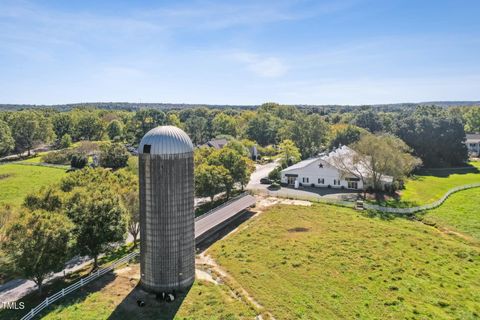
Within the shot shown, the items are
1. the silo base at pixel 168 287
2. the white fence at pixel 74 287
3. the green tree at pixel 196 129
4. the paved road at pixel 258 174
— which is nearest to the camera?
the white fence at pixel 74 287

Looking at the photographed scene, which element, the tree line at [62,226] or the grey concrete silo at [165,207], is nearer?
the tree line at [62,226]

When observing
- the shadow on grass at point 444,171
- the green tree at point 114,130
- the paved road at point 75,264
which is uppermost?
the green tree at point 114,130

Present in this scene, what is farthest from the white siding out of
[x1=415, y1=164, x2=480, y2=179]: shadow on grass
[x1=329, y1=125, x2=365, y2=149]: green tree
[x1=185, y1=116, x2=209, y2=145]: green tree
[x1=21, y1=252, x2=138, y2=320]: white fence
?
[x1=185, y1=116, x2=209, y2=145]: green tree

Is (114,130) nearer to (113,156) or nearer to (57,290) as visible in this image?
(113,156)

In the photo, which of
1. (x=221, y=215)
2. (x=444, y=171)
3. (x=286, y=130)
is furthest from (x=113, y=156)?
(x=444, y=171)

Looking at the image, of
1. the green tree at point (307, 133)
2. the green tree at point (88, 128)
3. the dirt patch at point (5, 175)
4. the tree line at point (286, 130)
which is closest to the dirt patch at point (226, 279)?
the dirt patch at point (5, 175)

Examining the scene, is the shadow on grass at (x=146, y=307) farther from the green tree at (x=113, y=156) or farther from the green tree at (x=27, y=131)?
the green tree at (x=27, y=131)

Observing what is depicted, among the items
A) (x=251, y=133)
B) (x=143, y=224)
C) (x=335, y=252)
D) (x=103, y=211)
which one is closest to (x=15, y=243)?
(x=103, y=211)
